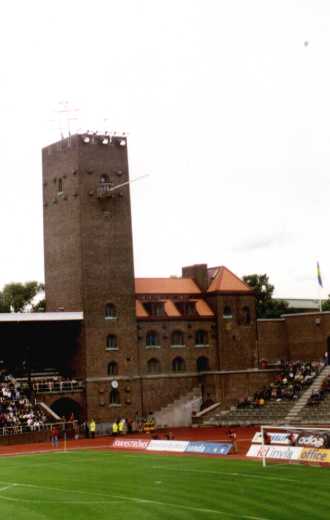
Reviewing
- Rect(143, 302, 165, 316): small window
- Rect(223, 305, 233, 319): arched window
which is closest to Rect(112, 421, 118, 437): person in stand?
Rect(143, 302, 165, 316): small window

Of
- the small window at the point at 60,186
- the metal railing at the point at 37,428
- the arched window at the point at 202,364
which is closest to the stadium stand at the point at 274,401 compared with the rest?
the arched window at the point at 202,364

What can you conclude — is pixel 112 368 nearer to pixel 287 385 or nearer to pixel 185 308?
pixel 185 308

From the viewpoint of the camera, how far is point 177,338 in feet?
257

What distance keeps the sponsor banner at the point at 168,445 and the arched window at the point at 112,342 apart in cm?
2075

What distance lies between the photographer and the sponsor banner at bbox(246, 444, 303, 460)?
41719mm

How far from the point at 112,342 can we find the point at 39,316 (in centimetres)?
723

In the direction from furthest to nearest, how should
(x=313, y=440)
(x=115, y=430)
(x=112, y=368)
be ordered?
(x=112, y=368) < (x=115, y=430) < (x=313, y=440)

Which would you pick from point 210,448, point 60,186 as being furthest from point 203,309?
point 210,448

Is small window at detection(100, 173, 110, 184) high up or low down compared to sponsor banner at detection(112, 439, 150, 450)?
up

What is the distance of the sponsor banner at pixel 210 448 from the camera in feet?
155

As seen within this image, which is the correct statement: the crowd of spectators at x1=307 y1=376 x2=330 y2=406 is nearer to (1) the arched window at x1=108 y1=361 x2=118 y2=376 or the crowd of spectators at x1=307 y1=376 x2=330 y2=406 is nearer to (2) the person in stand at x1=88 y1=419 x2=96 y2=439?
(1) the arched window at x1=108 y1=361 x2=118 y2=376

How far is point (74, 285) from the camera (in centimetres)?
7294

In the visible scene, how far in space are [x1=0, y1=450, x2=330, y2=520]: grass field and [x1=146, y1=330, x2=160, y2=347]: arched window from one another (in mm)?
30274

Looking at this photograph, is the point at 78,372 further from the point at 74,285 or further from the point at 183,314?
the point at 183,314
